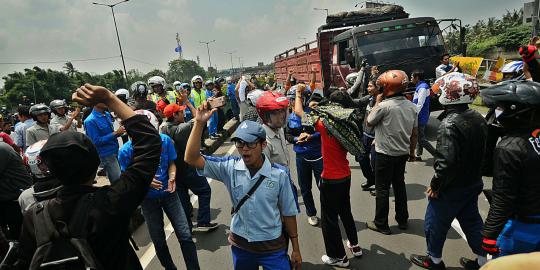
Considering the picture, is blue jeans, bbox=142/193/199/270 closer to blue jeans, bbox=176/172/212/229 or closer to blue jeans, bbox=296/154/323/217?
blue jeans, bbox=176/172/212/229

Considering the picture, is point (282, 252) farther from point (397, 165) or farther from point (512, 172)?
point (397, 165)

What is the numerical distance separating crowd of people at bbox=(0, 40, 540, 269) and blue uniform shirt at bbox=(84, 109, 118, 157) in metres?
0.03

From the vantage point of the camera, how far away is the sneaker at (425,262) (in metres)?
3.10

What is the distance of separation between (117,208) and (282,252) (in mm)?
1236

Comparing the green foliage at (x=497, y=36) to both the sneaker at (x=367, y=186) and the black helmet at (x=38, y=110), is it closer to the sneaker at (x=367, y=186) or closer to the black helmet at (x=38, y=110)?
the sneaker at (x=367, y=186)

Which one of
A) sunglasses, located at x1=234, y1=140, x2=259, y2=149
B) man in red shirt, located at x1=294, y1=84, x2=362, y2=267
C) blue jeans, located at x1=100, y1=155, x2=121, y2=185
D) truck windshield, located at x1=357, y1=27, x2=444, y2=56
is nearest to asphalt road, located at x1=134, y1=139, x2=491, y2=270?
man in red shirt, located at x1=294, y1=84, x2=362, y2=267

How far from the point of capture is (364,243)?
383 cm

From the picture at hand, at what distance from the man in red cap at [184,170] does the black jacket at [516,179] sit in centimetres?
272

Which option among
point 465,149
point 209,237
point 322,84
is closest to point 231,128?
point 322,84

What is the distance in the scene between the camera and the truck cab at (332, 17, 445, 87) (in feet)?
30.4

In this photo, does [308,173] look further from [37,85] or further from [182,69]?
[182,69]

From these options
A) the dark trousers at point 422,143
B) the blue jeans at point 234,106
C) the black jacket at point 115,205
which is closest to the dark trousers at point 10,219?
the black jacket at point 115,205

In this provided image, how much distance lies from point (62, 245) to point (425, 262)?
10.1 feet

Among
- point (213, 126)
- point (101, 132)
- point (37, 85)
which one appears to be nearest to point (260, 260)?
point (101, 132)
